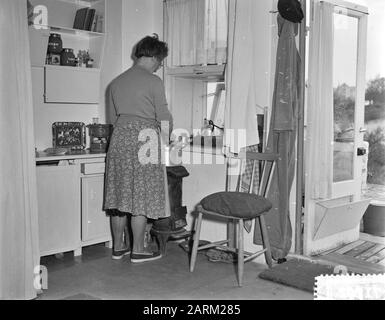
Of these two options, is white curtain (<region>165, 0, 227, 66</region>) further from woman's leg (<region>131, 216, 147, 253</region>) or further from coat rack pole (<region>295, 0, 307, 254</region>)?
woman's leg (<region>131, 216, 147, 253</region>)

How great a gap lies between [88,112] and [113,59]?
529 millimetres

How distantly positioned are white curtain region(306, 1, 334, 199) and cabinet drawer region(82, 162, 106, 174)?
1.62 m

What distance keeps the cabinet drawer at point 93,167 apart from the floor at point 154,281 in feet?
2.21

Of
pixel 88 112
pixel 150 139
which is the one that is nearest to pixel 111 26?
pixel 88 112

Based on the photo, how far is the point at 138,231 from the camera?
12.5ft

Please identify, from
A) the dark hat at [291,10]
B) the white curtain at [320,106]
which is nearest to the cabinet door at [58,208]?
the white curtain at [320,106]

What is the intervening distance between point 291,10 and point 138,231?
1.94m

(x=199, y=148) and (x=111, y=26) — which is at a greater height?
(x=111, y=26)

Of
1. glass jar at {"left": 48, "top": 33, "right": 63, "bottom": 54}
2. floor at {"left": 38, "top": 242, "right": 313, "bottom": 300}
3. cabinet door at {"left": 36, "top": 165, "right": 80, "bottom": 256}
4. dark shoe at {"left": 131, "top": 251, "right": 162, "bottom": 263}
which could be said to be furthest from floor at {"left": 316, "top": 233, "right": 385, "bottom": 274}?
glass jar at {"left": 48, "top": 33, "right": 63, "bottom": 54}

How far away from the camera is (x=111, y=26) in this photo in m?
4.36

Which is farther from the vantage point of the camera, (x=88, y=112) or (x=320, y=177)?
(x=88, y=112)

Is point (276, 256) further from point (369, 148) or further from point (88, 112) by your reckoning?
point (88, 112)

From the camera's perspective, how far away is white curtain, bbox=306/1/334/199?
380 centimetres
